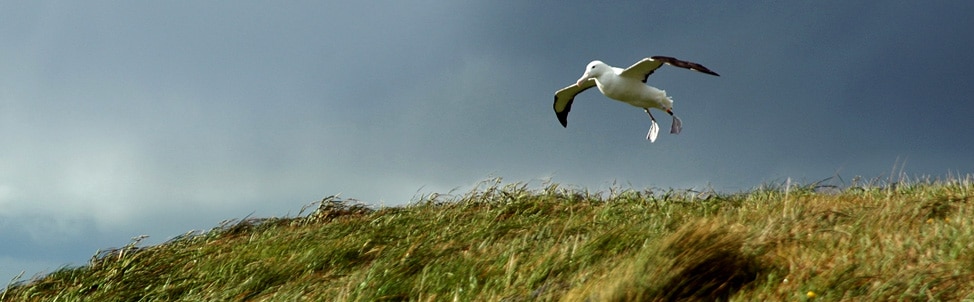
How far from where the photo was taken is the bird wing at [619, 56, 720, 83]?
27.2ft

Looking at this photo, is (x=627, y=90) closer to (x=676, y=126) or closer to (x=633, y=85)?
(x=633, y=85)

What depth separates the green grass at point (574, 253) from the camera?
436 centimetres

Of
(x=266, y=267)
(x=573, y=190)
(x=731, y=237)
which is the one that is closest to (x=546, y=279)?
(x=731, y=237)

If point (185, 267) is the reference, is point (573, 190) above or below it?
above

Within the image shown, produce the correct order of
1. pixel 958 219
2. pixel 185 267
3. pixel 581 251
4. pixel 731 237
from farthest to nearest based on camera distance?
pixel 185 267, pixel 958 219, pixel 581 251, pixel 731 237

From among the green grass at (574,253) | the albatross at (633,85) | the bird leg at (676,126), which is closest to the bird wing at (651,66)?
the albatross at (633,85)

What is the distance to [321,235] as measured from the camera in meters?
8.55

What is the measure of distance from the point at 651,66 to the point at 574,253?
4.68 meters

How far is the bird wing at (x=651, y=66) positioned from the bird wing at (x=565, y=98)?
2.67ft

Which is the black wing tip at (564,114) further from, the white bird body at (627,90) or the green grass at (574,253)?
the green grass at (574,253)

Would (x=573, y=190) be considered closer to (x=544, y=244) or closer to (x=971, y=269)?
(x=544, y=244)

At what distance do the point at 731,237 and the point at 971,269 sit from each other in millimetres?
1221

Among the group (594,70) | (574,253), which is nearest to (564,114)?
(594,70)

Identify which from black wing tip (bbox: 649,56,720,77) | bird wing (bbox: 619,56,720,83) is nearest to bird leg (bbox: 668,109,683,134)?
bird wing (bbox: 619,56,720,83)
